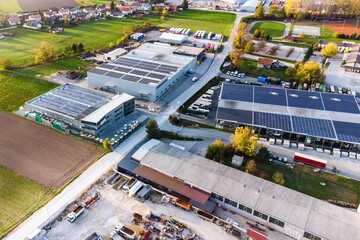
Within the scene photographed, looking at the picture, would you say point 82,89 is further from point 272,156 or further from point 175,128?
point 272,156

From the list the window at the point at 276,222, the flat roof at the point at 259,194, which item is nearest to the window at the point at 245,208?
the flat roof at the point at 259,194

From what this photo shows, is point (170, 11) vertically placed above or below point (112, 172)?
above

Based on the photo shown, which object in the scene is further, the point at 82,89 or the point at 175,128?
the point at 82,89

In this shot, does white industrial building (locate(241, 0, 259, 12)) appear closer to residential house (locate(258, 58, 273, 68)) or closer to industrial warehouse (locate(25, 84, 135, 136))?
residential house (locate(258, 58, 273, 68))

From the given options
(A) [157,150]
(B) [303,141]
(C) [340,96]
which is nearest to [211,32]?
(C) [340,96]

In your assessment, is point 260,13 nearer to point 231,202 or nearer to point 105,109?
point 105,109

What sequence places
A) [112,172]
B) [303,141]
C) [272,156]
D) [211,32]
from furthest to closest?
[211,32] → [303,141] → [272,156] → [112,172]
